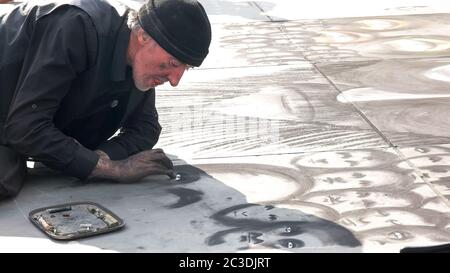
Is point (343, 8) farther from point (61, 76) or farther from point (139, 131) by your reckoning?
point (61, 76)

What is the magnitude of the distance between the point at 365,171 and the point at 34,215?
1791mm

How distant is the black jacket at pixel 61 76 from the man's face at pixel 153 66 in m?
0.08

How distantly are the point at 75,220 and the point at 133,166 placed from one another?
0.56 metres

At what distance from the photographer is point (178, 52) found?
4.20 meters

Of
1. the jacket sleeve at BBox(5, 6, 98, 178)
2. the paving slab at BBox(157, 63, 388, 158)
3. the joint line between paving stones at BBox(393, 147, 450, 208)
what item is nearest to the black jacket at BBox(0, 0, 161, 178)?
the jacket sleeve at BBox(5, 6, 98, 178)

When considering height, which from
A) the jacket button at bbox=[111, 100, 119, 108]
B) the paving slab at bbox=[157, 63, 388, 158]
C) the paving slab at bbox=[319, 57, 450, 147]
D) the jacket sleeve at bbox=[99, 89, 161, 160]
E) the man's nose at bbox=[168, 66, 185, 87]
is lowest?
the paving slab at bbox=[157, 63, 388, 158]

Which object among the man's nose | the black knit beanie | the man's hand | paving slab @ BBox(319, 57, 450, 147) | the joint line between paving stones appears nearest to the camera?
the black knit beanie

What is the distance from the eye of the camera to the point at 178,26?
4168 millimetres

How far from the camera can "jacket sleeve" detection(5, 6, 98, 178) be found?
167 inches

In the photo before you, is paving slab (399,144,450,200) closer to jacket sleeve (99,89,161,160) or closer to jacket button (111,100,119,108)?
jacket sleeve (99,89,161,160)

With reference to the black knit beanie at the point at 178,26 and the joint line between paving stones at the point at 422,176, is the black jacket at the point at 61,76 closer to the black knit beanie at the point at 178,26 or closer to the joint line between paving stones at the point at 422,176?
the black knit beanie at the point at 178,26

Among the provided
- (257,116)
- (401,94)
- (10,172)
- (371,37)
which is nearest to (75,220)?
(10,172)

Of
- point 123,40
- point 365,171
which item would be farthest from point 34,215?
point 365,171

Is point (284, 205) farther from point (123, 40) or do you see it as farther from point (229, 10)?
point (229, 10)
